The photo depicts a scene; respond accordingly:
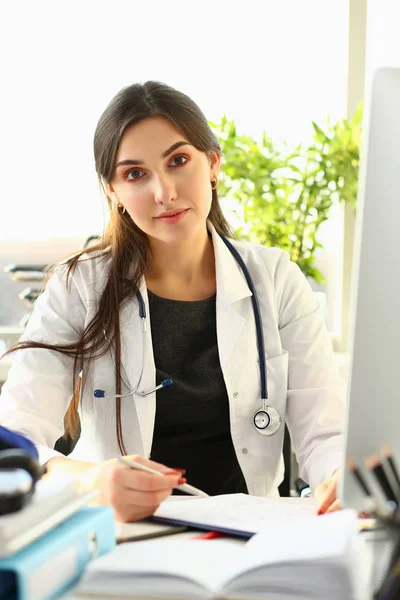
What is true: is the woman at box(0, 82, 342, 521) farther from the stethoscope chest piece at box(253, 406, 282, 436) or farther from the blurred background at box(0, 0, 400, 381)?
the blurred background at box(0, 0, 400, 381)

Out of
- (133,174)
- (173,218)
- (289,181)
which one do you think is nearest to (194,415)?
(173,218)

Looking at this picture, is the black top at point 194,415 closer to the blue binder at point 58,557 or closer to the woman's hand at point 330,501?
the woman's hand at point 330,501

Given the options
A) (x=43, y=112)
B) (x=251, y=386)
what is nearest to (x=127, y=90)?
(x=251, y=386)

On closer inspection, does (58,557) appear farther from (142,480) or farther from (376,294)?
(376,294)

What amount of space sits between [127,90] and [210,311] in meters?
0.57

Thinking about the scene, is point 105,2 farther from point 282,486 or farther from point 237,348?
point 282,486

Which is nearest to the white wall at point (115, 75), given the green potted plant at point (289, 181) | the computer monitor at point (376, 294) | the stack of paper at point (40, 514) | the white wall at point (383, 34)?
the white wall at point (383, 34)

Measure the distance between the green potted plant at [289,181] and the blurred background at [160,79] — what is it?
0.46 feet

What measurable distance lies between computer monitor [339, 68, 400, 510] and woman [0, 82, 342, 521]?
79 centimetres

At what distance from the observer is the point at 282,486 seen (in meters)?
1.87

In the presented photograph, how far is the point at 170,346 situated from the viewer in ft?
5.76

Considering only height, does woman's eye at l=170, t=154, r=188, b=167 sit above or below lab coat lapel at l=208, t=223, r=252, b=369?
above

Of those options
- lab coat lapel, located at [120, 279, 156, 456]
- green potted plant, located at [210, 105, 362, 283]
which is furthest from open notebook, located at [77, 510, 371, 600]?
green potted plant, located at [210, 105, 362, 283]

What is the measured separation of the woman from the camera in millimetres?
1655
